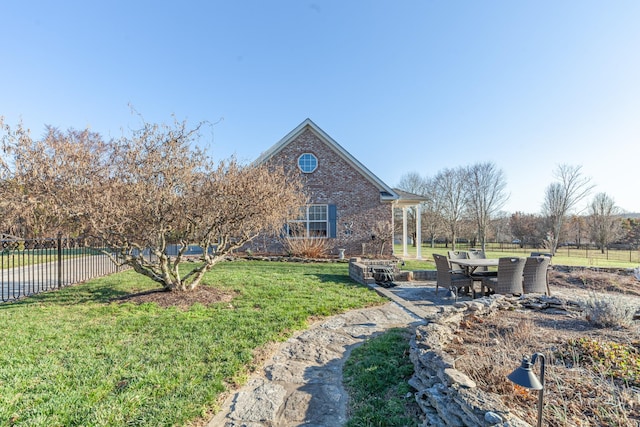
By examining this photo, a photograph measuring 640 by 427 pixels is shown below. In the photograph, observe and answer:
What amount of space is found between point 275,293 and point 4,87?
11769mm

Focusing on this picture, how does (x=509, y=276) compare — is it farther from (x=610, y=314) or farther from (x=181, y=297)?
(x=181, y=297)

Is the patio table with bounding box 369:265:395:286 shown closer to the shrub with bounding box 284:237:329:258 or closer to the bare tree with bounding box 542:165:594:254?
the shrub with bounding box 284:237:329:258

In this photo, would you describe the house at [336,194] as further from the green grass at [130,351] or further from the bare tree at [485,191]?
the bare tree at [485,191]


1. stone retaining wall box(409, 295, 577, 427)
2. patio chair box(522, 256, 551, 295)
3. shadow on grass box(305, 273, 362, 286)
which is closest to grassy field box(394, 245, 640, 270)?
shadow on grass box(305, 273, 362, 286)

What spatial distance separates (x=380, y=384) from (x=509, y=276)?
4.76 m

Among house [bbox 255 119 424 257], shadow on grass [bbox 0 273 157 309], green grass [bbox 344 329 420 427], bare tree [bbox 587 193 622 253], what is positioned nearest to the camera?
green grass [bbox 344 329 420 427]

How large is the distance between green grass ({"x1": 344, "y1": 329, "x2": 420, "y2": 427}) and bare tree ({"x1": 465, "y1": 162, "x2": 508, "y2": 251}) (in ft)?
99.6

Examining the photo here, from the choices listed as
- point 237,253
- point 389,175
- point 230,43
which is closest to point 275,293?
point 237,253

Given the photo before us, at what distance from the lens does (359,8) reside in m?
10.7

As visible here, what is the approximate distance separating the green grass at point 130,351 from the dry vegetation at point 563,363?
2.47 metres

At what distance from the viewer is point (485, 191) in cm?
3112

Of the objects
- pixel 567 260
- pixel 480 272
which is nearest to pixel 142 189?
pixel 480 272

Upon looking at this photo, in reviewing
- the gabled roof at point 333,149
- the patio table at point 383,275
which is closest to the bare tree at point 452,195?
the gabled roof at point 333,149

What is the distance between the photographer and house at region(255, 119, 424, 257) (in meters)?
15.4
